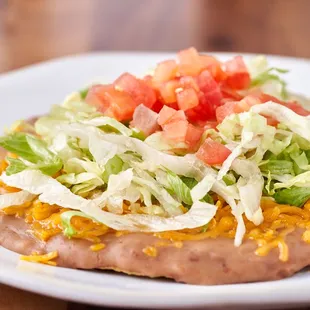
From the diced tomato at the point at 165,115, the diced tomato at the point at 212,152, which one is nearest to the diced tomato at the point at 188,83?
the diced tomato at the point at 165,115

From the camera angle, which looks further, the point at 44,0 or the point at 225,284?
the point at 44,0

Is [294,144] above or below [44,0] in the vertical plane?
above

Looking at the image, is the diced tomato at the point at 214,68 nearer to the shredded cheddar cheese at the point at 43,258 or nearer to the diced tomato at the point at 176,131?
the diced tomato at the point at 176,131

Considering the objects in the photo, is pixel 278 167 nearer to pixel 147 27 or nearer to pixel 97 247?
pixel 97 247

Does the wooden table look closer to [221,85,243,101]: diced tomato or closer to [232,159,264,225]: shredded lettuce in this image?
[221,85,243,101]: diced tomato

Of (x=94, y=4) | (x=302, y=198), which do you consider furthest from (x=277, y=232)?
(x=94, y=4)

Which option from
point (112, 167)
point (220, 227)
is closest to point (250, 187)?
point (220, 227)

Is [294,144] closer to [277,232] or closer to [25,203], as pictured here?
[277,232]
